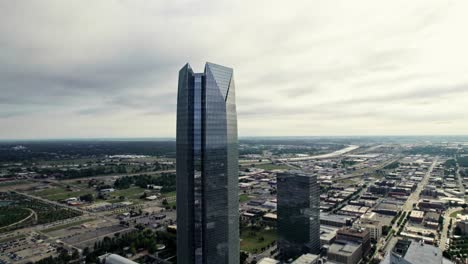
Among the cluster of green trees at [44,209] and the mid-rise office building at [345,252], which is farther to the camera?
the cluster of green trees at [44,209]

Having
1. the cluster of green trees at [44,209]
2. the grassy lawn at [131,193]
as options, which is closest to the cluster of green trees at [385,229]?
the grassy lawn at [131,193]

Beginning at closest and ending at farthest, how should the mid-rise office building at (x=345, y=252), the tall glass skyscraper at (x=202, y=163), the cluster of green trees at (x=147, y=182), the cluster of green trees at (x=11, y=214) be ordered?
the tall glass skyscraper at (x=202, y=163), the mid-rise office building at (x=345, y=252), the cluster of green trees at (x=11, y=214), the cluster of green trees at (x=147, y=182)

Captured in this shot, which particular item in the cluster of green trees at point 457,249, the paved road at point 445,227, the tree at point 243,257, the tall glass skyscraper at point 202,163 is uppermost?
the tall glass skyscraper at point 202,163

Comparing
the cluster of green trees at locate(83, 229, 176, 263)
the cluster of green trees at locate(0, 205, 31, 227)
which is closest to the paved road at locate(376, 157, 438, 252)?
the cluster of green trees at locate(83, 229, 176, 263)

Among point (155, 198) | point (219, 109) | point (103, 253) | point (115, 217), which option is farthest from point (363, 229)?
point (155, 198)

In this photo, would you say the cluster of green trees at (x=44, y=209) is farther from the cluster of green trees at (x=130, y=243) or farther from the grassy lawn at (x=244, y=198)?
the grassy lawn at (x=244, y=198)

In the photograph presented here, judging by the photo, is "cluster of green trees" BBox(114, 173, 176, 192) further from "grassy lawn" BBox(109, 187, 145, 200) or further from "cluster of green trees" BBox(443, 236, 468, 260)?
"cluster of green trees" BBox(443, 236, 468, 260)

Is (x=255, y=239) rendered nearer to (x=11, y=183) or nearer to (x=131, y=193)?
(x=131, y=193)
